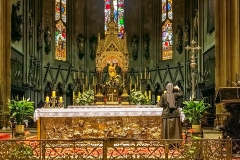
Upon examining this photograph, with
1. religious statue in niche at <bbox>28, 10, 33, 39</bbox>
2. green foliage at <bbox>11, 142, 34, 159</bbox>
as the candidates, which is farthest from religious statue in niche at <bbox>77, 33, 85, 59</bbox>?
green foliage at <bbox>11, 142, 34, 159</bbox>

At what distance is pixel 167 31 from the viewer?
96.8 feet

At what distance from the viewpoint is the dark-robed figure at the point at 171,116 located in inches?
456

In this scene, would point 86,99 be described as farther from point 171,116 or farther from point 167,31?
point 167,31

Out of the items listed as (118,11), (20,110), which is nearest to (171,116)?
(20,110)

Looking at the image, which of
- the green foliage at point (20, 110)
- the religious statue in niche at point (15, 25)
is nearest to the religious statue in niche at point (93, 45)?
the religious statue in niche at point (15, 25)

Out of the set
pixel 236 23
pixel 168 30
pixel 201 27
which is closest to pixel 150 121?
pixel 236 23

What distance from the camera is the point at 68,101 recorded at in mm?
28375

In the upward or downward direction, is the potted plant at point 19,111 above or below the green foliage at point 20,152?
above

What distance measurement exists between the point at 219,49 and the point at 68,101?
12.4 m

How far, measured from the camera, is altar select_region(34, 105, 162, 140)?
12.6 meters

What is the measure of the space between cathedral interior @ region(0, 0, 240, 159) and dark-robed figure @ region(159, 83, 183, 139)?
5.54 metres

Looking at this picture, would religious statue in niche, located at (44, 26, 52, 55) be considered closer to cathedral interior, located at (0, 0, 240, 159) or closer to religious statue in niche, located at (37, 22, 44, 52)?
cathedral interior, located at (0, 0, 240, 159)

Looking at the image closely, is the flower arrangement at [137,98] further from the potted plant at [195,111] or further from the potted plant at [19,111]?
the potted plant at [19,111]

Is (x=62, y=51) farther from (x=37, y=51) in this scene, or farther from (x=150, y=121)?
(x=150, y=121)
